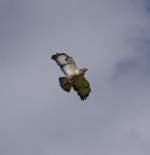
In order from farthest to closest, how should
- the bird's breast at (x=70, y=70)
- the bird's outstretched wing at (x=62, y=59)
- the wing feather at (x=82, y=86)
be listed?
the wing feather at (x=82, y=86), the bird's breast at (x=70, y=70), the bird's outstretched wing at (x=62, y=59)

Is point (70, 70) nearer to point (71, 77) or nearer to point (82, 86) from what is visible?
point (71, 77)

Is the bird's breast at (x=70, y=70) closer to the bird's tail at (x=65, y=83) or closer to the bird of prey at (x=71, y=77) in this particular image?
the bird of prey at (x=71, y=77)

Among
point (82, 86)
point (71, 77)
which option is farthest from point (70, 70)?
point (82, 86)

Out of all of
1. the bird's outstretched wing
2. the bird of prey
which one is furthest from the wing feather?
the bird's outstretched wing

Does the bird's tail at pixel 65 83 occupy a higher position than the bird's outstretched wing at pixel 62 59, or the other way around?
the bird's outstretched wing at pixel 62 59

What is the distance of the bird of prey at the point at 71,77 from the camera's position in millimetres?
55125

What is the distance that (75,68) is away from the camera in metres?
56.4

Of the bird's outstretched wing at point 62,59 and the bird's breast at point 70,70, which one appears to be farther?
the bird's breast at point 70,70

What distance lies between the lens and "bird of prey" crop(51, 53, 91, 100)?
181 ft

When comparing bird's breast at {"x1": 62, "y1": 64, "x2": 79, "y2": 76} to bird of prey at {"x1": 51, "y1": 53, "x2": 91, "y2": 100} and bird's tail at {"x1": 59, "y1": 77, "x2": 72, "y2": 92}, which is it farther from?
bird's tail at {"x1": 59, "y1": 77, "x2": 72, "y2": 92}

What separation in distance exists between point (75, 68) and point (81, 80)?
1431 millimetres

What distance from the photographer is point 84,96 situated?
57.1m

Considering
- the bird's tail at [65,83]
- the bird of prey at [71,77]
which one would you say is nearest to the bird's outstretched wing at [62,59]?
the bird of prey at [71,77]

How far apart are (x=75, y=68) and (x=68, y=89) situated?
2637 mm
